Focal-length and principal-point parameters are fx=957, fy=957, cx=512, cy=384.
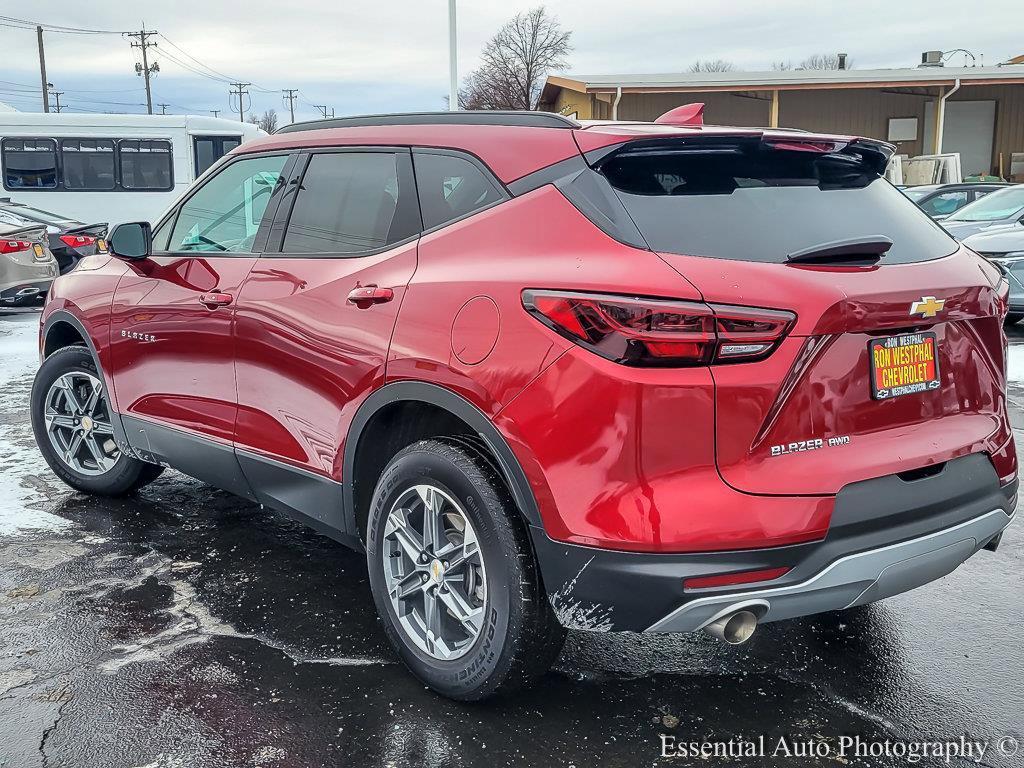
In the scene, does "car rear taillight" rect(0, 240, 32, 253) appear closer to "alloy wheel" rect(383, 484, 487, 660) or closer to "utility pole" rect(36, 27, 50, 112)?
"alloy wheel" rect(383, 484, 487, 660)

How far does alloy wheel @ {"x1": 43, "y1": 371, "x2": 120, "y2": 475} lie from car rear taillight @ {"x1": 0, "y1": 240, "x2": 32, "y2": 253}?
851cm

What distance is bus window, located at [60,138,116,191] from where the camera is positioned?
20.8m

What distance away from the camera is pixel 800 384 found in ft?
8.01

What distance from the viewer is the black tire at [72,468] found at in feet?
16.0

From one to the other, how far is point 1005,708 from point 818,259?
5.10 feet

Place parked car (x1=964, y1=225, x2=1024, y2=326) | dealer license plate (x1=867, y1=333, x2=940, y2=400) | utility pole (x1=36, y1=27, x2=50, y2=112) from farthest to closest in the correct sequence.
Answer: utility pole (x1=36, y1=27, x2=50, y2=112)
parked car (x1=964, y1=225, x2=1024, y2=326)
dealer license plate (x1=867, y1=333, x2=940, y2=400)

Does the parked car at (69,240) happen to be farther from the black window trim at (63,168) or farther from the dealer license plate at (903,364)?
the dealer license plate at (903,364)

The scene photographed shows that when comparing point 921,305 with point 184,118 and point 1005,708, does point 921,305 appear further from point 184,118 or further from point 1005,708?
point 184,118

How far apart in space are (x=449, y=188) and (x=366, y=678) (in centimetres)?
163

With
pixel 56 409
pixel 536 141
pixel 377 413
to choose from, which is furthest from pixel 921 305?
pixel 56 409

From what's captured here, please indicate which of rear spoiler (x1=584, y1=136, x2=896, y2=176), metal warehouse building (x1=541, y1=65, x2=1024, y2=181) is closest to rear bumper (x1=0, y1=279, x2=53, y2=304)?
rear spoiler (x1=584, y1=136, x2=896, y2=176)

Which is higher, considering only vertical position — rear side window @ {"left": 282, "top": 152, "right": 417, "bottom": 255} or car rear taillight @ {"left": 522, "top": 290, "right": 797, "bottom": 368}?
rear side window @ {"left": 282, "top": 152, "right": 417, "bottom": 255}

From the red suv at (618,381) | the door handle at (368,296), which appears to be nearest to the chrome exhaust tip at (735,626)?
the red suv at (618,381)

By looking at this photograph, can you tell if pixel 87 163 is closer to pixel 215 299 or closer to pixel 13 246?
pixel 13 246
